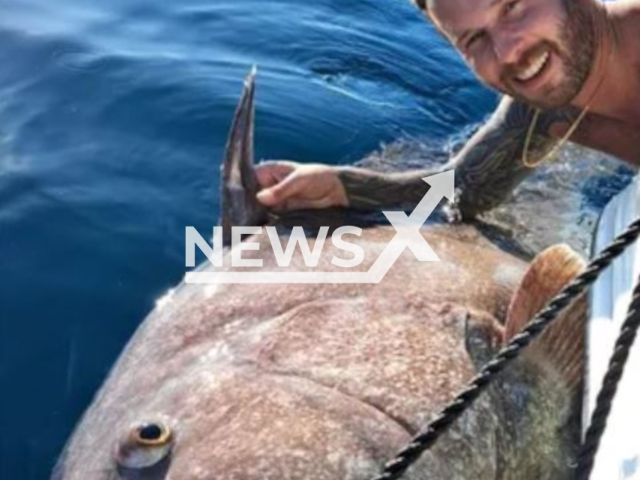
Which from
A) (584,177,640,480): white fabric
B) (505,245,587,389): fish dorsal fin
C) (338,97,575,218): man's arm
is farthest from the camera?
(338,97,575,218): man's arm

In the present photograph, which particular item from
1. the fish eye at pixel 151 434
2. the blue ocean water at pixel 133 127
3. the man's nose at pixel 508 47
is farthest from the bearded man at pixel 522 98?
the fish eye at pixel 151 434

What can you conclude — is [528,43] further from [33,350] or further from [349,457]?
[33,350]

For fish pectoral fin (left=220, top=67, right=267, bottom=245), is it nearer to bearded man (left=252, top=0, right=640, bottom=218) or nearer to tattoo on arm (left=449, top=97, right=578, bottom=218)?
bearded man (left=252, top=0, right=640, bottom=218)

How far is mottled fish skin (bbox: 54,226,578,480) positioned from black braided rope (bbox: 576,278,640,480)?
2.27 ft

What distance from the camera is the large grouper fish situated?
9.16 ft

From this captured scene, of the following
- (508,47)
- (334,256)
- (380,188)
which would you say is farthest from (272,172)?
(508,47)

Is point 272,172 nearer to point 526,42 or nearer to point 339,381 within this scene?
point 526,42

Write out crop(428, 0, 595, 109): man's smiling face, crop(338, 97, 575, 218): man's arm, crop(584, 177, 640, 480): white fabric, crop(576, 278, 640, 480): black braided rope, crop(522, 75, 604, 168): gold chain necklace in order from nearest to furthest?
crop(576, 278, 640, 480): black braided rope → crop(584, 177, 640, 480): white fabric → crop(428, 0, 595, 109): man's smiling face → crop(522, 75, 604, 168): gold chain necklace → crop(338, 97, 575, 218): man's arm

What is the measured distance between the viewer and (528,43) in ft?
12.8

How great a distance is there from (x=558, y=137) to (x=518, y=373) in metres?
1.62

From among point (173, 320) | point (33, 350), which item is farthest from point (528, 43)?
point (33, 350)

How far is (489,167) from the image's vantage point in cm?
478

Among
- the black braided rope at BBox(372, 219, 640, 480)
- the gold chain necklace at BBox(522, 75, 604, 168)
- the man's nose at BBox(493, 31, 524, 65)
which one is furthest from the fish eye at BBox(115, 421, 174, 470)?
the gold chain necklace at BBox(522, 75, 604, 168)

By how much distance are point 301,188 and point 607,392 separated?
2247 mm
